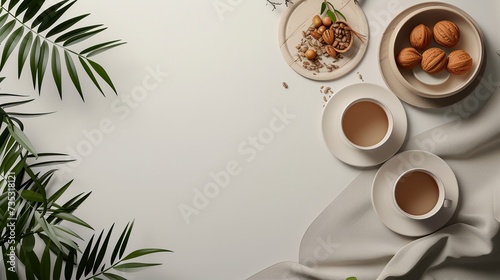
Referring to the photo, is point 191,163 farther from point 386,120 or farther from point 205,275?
point 386,120

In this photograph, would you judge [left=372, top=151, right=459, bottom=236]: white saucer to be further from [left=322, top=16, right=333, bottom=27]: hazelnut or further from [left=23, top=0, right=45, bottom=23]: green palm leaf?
[left=23, top=0, right=45, bottom=23]: green palm leaf

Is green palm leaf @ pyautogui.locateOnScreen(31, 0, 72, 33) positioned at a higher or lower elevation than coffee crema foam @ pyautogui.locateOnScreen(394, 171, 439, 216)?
higher

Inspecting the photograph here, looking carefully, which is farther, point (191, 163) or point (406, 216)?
point (191, 163)

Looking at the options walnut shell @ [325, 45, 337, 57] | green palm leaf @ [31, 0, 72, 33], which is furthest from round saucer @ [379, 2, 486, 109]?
green palm leaf @ [31, 0, 72, 33]

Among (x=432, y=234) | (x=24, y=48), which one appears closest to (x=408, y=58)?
(x=432, y=234)

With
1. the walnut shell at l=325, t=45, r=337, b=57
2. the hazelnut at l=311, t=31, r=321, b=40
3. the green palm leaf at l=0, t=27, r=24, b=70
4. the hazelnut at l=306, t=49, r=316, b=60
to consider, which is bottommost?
the walnut shell at l=325, t=45, r=337, b=57

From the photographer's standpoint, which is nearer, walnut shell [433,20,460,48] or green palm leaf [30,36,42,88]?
green palm leaf [30,36,42,88]

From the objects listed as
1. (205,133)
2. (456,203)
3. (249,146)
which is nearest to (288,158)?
(249,146)

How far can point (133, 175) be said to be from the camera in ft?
5.25

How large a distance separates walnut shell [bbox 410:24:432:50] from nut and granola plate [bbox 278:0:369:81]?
0.42 ft

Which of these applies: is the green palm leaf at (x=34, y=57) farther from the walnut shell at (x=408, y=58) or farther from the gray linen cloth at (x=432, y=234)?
the walnut shell at (x=408, y=58)

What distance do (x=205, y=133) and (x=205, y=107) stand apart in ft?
0.25

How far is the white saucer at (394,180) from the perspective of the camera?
5.09ft

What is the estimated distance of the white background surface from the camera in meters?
1.59
